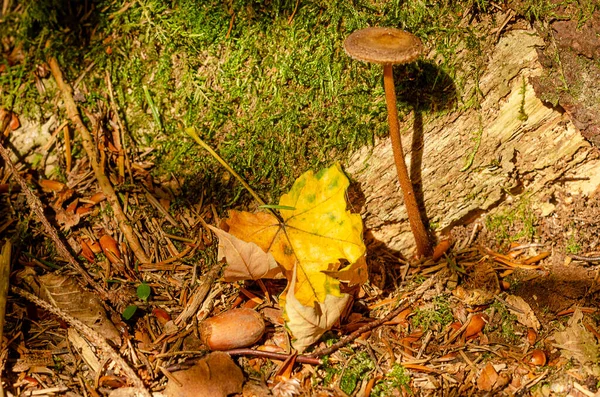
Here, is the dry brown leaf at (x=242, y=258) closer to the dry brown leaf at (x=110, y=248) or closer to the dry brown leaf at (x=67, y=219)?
the dry brown leaf at (x=110, y=248)

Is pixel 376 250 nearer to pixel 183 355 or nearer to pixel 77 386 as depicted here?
pixel 183 355

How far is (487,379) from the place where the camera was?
231 centimetres

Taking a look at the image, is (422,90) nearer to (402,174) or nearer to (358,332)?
(402,174)

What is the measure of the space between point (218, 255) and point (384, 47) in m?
1.18

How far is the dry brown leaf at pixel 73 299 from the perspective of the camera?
2.40m

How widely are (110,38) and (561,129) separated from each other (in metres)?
2.35

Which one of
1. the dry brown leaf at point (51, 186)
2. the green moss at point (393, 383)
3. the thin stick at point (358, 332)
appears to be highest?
the dry brown leaf at point (51, 186)

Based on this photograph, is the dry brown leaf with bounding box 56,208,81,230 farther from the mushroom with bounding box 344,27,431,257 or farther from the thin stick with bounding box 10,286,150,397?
the mushroom with bounding box 344,27,431,257

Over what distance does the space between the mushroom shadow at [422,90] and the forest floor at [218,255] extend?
0.13m

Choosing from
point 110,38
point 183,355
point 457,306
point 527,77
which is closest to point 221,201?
point 183,355

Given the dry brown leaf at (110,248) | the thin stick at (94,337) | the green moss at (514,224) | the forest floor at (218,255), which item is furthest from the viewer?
the green moss at (514,224)

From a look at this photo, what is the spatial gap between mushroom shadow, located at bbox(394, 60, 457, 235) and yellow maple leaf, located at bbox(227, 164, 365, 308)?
496 mm

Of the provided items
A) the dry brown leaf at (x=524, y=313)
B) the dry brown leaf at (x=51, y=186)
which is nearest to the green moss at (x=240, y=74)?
the dry brown leaf at (x=51, y=186)

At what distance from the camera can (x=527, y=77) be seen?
2.48 meters
